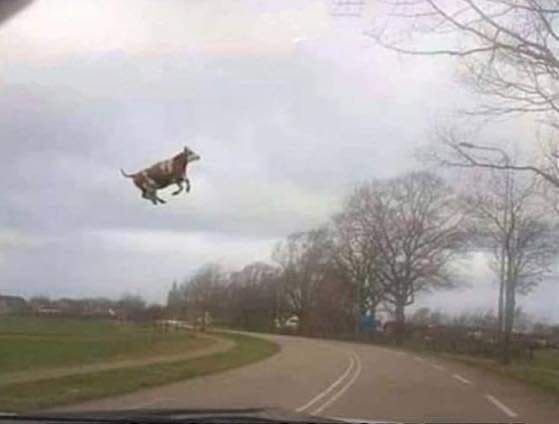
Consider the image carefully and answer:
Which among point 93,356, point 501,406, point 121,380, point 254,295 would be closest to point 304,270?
point 254,295

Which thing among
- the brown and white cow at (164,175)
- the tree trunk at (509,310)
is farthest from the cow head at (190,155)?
the tree trunk at (509,310)

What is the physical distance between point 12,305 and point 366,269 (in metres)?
2.46

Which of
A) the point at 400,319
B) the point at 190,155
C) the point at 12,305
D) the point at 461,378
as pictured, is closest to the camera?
the point at 190,155

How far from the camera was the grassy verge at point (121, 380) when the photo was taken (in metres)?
7.55

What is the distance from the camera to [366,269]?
6555 millimetres

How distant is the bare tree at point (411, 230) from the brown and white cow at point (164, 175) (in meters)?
1.32

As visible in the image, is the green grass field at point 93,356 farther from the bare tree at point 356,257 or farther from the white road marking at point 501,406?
the white road marking at point 501,406

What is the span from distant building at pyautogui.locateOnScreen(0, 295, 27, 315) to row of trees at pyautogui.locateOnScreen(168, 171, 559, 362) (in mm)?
1121

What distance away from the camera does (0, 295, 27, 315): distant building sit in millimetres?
6519

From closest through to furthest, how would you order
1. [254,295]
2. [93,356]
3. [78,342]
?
[254,295]
[78,342]
[93,356]

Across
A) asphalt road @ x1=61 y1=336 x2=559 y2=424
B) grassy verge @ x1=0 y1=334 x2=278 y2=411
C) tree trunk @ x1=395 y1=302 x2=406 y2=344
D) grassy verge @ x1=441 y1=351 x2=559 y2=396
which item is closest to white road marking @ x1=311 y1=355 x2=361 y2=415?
asphalt road @ x1=61 y1=336 x2=559 y2=424

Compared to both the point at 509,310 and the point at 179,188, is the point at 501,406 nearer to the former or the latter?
the point at 509,310

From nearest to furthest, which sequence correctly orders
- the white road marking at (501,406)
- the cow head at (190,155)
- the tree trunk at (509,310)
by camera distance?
the cow head at (190,155)
the white road marking at (501,406)
the tree trunk at (509,310)

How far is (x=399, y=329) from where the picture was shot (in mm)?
7473
